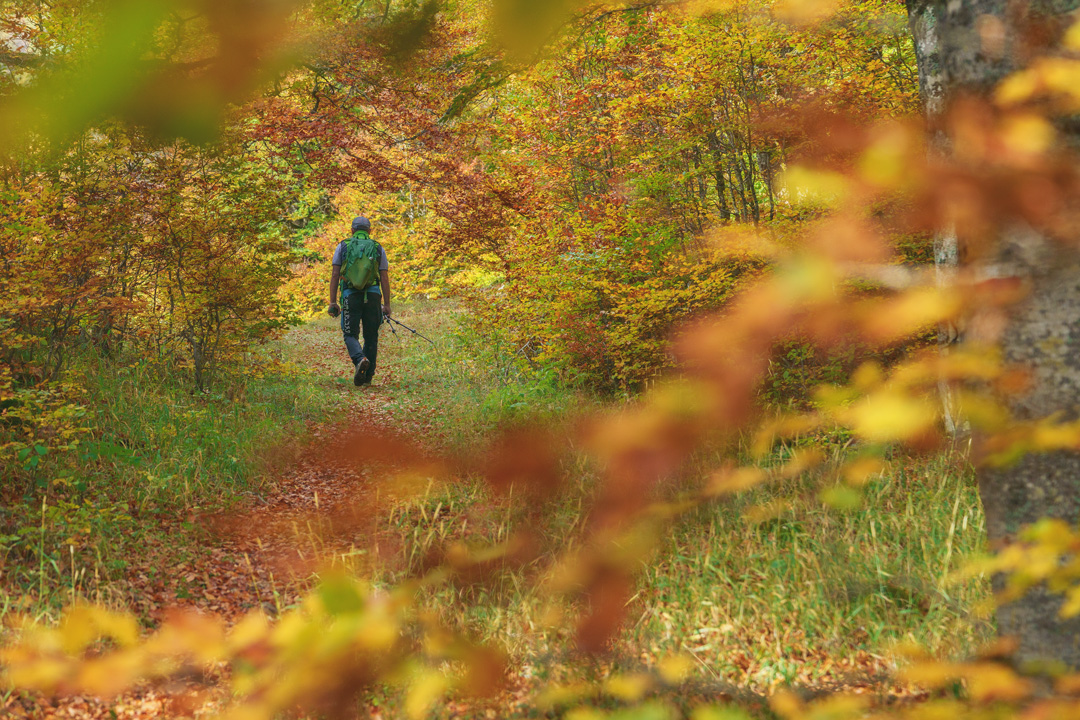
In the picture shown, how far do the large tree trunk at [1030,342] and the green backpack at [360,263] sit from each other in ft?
23.2

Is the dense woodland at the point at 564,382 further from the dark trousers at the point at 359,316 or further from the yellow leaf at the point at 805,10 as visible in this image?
the dark trousers at the point at 359,316

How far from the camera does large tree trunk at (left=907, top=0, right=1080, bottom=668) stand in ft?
3.43

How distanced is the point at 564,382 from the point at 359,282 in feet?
8.51

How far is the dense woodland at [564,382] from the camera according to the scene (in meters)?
0.90

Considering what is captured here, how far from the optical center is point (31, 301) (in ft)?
14.8

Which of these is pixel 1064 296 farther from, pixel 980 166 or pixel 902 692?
pixel 902 692

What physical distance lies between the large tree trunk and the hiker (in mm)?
7088

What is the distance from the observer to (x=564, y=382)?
686 centimetres

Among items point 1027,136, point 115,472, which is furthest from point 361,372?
point 1027,136

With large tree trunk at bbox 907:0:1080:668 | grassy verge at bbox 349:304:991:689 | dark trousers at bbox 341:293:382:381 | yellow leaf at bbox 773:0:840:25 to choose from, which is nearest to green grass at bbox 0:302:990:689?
grassy verge at bbox 349:304:991:689

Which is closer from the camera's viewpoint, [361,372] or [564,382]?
[564,382]

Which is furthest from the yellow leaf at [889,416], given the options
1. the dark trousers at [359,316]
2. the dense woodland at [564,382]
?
the dark trousers at [359,316]

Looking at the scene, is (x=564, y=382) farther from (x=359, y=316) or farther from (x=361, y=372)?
(x=361, y=372)

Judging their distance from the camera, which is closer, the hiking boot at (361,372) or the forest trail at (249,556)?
the forest trail at (249,556)
